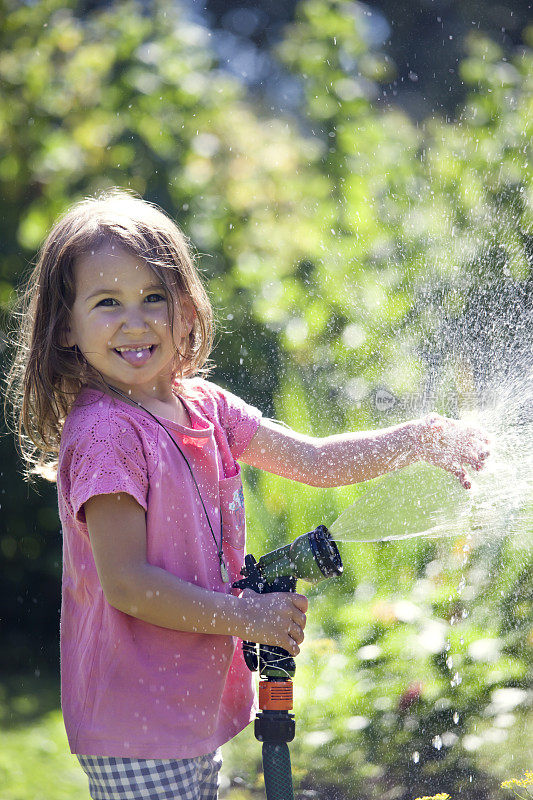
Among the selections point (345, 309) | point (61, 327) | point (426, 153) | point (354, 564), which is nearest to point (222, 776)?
point (354, 564)

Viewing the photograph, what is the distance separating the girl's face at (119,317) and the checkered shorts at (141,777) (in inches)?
25.1

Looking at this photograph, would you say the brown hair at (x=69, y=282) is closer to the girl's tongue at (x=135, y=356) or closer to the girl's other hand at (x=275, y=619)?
the girl's tongue at (x=135, y=356)

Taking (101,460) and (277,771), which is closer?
(101,460)

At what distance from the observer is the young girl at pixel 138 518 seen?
1474 millimetres

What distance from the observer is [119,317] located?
156cm

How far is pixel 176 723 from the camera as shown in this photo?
5.02 feet

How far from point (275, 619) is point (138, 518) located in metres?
0.28

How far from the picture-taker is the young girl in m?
1.47

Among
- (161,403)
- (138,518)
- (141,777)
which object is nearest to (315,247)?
(161,403)

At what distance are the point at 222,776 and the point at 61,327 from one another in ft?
4.86

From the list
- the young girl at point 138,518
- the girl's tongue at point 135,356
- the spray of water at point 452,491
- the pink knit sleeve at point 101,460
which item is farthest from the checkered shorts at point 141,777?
the girl's tongue at point 135,356

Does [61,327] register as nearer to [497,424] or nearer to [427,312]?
[497,424]

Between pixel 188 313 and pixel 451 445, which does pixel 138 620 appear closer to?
pixel 188 313

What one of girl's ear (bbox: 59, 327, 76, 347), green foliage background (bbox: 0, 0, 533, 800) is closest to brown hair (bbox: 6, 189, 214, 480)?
girl's ear (bbox: 59, 327, 76, 347)
